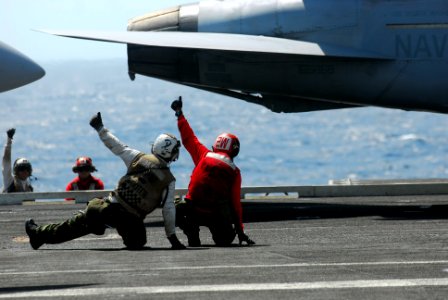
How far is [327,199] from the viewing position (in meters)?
24.3

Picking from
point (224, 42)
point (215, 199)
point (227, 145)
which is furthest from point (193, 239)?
point (224, 42)

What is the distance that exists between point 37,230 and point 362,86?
7.69 m

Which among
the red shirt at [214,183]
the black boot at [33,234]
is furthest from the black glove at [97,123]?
the red shirt at [214,183]

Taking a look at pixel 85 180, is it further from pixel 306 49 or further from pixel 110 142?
pixel 110 142

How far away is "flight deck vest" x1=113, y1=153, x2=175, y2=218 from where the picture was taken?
51.9 ft

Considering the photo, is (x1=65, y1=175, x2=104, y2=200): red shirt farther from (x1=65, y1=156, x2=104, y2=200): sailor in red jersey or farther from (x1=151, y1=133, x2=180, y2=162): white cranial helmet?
(x1=151, y1=133, x2=180, y2=162): white cranial helmet

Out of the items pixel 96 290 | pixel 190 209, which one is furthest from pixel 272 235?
pixel 96 290

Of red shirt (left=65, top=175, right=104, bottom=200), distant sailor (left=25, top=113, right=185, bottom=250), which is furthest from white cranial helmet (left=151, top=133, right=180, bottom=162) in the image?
red shirt (left=65, top=175, right=104, bottom=200)

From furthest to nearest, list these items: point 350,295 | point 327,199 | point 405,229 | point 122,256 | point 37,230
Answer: point 327,199 → point 405,229 → point 37,230 → point 122,256 → point 350,295

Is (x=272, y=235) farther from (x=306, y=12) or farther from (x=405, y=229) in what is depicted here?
(x=306, y=12)

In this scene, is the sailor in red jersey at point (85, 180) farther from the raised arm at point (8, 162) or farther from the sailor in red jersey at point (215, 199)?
the sailor in red jersey at point (215, 199)

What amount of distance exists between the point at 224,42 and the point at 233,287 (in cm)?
965

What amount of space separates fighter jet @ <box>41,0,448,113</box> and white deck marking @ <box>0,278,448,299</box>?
354 inches

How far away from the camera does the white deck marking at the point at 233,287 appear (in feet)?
38.6
